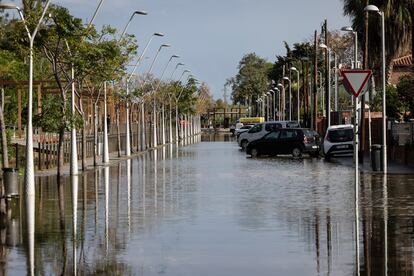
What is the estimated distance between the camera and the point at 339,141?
51094 millimetres

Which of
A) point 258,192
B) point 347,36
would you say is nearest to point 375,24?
point 258,192

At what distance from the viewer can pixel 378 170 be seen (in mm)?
37656

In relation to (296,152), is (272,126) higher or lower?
higher

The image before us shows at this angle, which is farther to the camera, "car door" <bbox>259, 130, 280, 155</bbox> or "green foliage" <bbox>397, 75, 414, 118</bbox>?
"car door" <bbox>259, 130, 280, 155</bbox>

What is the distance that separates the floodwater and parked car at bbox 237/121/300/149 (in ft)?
111

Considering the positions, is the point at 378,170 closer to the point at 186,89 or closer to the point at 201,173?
the point at 201,173

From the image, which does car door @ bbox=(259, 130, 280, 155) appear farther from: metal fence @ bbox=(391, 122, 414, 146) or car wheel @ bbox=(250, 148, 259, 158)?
metal fence @ bbox=(391, 122, 414, 146)

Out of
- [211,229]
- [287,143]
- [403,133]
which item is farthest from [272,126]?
[211,229]

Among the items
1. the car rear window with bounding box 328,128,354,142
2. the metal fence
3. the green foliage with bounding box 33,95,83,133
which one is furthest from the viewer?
the car rear window with bounding box 328,128,354,142

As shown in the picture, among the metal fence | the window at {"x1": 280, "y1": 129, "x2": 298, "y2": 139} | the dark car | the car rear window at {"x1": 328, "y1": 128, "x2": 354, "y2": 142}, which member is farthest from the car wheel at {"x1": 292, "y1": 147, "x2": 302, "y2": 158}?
the metal fence

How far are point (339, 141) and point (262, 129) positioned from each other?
1624cm

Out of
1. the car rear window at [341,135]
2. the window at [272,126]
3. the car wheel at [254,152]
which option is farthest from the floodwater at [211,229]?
the window at [272,126]

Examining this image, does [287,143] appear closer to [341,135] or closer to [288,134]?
[288,134]

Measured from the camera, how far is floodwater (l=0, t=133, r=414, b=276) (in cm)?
1265
